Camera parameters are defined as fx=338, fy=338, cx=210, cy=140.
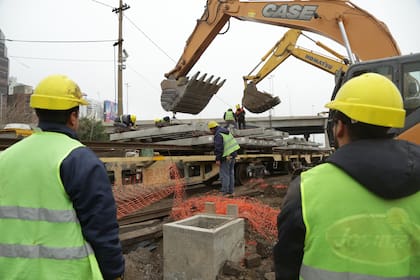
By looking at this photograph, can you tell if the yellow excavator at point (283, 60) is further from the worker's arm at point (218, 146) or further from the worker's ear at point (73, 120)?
the worker's ear at point (73, 120)

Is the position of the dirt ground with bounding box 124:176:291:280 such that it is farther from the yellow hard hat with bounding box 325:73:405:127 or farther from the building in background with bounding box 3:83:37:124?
the building in background with bounding box 3:83:37:124

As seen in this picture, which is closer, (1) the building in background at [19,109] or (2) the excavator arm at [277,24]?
(2) the excavator arm at [277,24]

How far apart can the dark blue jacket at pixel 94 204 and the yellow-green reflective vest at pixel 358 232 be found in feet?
3.34

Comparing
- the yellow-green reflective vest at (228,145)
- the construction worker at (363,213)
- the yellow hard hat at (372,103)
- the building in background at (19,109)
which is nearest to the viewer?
the construction worker at (363,213)

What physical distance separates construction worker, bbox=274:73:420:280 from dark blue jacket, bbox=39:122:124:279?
922mm

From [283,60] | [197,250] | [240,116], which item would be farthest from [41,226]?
[240,116]

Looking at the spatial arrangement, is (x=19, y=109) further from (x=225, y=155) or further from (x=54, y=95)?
(x=54, y=95)

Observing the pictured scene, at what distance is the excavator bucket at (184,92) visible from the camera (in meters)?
10.0

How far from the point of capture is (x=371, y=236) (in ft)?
4.41

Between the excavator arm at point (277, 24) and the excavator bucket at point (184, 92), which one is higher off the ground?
the excavator arm at point (277, 24)

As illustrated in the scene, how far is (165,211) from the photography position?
22.5ft

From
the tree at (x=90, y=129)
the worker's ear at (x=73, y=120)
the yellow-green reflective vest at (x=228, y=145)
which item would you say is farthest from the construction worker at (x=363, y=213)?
the tree at (x=90, y=129)

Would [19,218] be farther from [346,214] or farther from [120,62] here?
[120,62]

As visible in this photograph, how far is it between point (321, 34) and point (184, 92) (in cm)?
410
